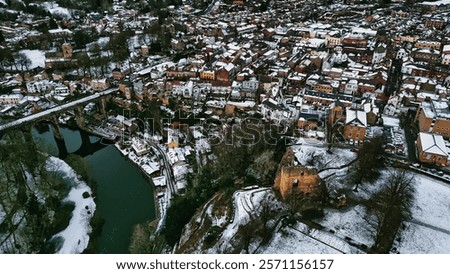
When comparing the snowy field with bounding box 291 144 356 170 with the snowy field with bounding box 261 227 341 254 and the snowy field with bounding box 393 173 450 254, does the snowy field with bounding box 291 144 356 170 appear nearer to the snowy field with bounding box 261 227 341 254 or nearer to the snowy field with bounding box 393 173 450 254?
the snowy field with bounding box 393 173 450 254

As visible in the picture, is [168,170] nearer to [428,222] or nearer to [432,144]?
[428,222]

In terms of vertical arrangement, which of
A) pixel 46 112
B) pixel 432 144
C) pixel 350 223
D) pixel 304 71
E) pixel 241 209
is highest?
pixel 432 144

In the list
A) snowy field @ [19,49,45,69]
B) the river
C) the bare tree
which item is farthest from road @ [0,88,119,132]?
the bare tree

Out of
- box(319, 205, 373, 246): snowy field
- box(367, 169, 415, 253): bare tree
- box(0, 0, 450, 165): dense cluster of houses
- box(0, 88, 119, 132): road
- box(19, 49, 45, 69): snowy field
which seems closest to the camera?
box(367, 169, 415, 253): bare tree

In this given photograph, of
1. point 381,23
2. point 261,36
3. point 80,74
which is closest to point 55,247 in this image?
point 80,74

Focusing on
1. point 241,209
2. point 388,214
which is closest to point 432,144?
point 388,214

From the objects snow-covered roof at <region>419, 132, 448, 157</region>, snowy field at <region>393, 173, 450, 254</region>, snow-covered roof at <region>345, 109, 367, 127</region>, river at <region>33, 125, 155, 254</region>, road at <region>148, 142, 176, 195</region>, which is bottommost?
river at <region>33, 125, 155, 254</region>

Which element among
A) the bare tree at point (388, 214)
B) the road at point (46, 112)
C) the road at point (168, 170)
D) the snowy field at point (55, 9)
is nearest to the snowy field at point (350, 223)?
the bare tree at point (388, 214)
